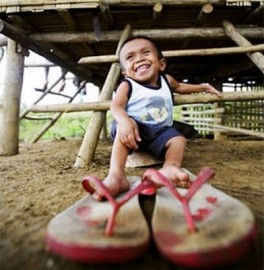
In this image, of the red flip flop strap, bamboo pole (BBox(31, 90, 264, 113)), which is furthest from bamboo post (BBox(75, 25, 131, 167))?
the red flip flop strap

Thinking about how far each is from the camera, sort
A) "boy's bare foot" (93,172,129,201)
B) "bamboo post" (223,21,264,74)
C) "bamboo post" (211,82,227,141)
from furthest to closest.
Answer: "bamboo post" (211,82,227,141), "bamboo post" (223,21,264,74), "boy's bare foot" (93,172,129,201)

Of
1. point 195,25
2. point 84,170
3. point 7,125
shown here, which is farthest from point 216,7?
point 7,125

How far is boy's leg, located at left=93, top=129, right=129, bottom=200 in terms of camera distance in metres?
1.26

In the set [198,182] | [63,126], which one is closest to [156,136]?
[198,182]

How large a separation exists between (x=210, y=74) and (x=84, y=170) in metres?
4.38

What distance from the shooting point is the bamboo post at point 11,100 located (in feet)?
10.8

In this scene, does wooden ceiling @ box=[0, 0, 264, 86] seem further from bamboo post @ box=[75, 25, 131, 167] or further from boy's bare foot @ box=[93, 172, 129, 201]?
boy's bare foot @ box=[93, 172, 129, 201]

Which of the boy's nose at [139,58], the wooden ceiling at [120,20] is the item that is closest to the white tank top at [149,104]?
the boy's nose at [139,58]

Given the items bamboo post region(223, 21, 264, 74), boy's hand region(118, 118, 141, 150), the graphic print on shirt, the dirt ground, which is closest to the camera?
the dirt ground

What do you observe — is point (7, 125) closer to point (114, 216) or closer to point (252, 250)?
point (114, 216)

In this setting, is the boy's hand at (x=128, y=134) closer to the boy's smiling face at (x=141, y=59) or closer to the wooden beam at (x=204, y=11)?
the boy's smiling face at (x=141, y=59)

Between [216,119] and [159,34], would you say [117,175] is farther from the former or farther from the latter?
[216,119]

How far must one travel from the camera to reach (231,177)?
Result: 77.0 inches

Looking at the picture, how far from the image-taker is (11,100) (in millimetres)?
3299
